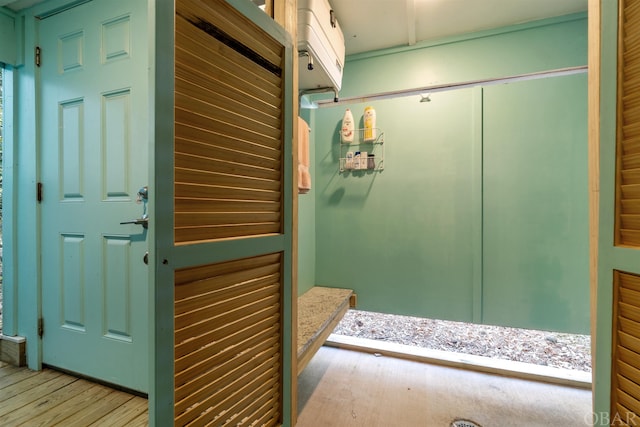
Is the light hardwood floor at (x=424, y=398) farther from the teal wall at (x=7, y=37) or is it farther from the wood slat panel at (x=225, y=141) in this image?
the teal wall at (x=7, y=37)

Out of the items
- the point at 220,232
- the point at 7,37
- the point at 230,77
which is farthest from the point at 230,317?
the point at 7,37

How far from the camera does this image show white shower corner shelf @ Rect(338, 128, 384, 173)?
2.28 m

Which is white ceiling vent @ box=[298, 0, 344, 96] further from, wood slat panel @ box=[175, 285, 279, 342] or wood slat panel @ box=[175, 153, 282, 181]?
wood slat panel @ box=[175, 285, 279, 342]

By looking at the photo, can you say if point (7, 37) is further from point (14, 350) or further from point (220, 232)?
point (220, 232)

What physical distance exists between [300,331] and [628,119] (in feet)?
5.38

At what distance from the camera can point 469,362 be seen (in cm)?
200

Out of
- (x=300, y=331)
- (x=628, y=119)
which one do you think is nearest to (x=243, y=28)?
(x=628, y=119)

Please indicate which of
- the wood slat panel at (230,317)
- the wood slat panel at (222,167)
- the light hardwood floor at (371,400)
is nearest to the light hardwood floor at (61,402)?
the light hardwood floor at (371,400)

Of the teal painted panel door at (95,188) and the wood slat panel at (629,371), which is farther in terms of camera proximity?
the teal painted panel door at (95,188)

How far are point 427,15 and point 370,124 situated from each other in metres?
0.80

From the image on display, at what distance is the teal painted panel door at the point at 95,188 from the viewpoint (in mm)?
1519

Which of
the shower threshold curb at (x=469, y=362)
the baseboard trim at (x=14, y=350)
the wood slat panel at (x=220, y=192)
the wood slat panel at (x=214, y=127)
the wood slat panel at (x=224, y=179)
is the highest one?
the wood slat panel at (x=214, y=127)

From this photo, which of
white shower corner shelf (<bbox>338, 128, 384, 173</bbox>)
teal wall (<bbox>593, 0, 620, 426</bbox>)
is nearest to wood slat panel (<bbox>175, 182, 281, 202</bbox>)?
teal wall (<bbox>593, 0, 620, 426</bbox>)

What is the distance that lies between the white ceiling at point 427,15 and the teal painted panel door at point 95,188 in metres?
0.51
